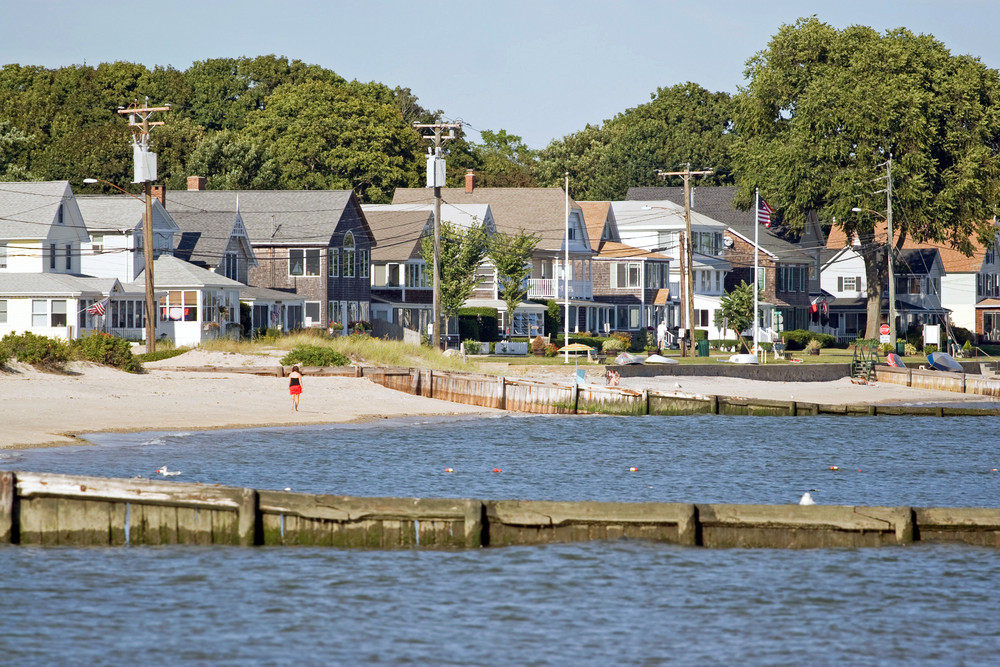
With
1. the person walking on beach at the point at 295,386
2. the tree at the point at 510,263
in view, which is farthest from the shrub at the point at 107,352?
the tree at the point at 510,263

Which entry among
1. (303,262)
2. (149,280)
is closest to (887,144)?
(303,262)

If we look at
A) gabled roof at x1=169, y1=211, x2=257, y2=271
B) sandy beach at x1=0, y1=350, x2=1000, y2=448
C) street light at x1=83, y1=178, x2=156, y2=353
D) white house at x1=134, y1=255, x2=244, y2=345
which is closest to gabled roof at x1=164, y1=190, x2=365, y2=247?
gabled roof at x1=169, y1=211, x2=257, y2=271

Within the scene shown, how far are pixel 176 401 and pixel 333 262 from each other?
3388 cm

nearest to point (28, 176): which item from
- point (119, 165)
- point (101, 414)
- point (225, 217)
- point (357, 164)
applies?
point (119, 165)

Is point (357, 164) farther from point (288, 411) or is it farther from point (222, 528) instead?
point (222, 528)

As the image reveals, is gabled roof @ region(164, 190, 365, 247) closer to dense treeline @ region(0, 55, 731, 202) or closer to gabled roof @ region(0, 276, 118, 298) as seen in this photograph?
gabled roof @ region(0, 276, 118, 298)

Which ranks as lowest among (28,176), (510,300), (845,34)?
(510,300)

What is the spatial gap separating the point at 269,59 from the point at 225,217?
206 feet

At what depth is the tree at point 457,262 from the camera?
224ft

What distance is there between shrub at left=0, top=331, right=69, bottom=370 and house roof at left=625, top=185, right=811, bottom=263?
2285 inches

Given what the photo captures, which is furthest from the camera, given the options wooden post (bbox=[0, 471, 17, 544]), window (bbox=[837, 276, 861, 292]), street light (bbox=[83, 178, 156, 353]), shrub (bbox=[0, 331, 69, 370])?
window (bbox=[837, 276, 861, 292])

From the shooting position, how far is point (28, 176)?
276 ft

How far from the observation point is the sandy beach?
32719 millimetres

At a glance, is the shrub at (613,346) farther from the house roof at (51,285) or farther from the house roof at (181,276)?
the house roof at (51,285)
